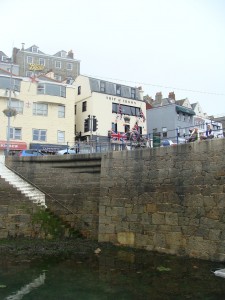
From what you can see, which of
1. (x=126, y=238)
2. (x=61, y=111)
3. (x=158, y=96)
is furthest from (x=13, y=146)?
(x=158, y=96)

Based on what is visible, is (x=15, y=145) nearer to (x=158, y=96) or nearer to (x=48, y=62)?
(x=158, y=96)

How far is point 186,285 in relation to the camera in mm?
9773

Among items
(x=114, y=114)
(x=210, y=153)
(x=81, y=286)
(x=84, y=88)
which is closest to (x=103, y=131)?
(x=114, y=114)

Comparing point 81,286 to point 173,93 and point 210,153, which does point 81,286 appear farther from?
point 173,93

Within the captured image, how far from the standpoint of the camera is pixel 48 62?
6431cm

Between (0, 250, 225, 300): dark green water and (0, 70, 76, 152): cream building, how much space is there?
2609cm

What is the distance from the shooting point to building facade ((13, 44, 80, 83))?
6209cm

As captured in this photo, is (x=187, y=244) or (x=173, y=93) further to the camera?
(x=173, y=93)

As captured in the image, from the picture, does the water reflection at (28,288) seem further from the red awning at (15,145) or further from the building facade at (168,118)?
the building facade at (168,118)

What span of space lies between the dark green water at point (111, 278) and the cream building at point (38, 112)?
1027 inches

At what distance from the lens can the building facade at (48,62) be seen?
62094 mm

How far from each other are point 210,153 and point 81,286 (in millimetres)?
6142

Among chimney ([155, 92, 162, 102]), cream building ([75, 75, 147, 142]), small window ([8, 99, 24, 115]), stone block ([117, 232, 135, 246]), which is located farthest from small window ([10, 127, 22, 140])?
stone block ([117, 232, 135, 246])

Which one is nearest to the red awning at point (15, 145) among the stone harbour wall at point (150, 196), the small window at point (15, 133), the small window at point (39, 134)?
the small window at point (15, 133)
